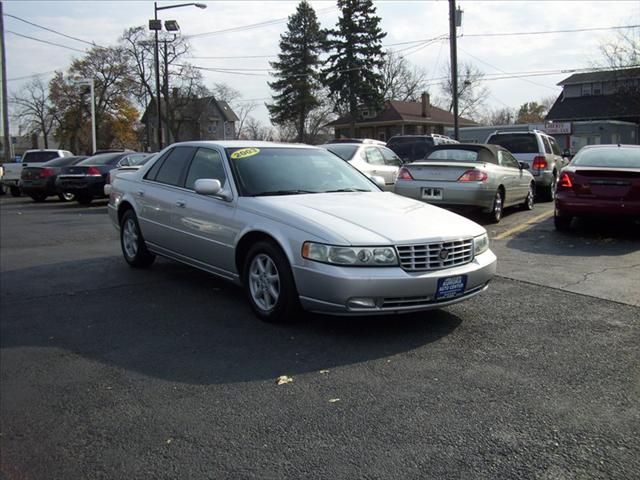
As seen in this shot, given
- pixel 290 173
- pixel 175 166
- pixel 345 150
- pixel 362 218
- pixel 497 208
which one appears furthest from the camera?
pixel 345 150

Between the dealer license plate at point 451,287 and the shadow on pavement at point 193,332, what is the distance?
321 millimetres

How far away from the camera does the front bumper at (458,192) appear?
35.3 ft

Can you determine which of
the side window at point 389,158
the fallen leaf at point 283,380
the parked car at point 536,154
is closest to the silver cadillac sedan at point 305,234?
the fallen leaf at point 283,380

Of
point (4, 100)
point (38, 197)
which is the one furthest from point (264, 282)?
point (4, 100)

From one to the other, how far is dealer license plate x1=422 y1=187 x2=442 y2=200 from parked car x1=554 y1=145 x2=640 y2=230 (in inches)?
78.5

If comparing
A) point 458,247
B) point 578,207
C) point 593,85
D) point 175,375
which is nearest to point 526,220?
point 578,207

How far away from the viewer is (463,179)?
1080cm

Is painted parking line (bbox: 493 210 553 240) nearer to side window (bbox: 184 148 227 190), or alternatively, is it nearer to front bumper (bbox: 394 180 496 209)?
front bumper (bbox: 394 180 496 209)

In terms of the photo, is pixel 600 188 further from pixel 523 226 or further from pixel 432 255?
pixel 432 255

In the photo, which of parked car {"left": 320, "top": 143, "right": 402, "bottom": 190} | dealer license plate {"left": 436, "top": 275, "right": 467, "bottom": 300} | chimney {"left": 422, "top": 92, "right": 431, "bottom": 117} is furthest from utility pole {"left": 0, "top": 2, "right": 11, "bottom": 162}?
chimney {"left": 422, "top": 92, "right": 431, "bottom": 117}

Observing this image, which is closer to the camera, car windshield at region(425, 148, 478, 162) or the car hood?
the car hood

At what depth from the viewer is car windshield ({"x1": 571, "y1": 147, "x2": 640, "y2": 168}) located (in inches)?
391

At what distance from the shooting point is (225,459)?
9.97 ft

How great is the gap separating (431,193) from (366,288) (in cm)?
673
